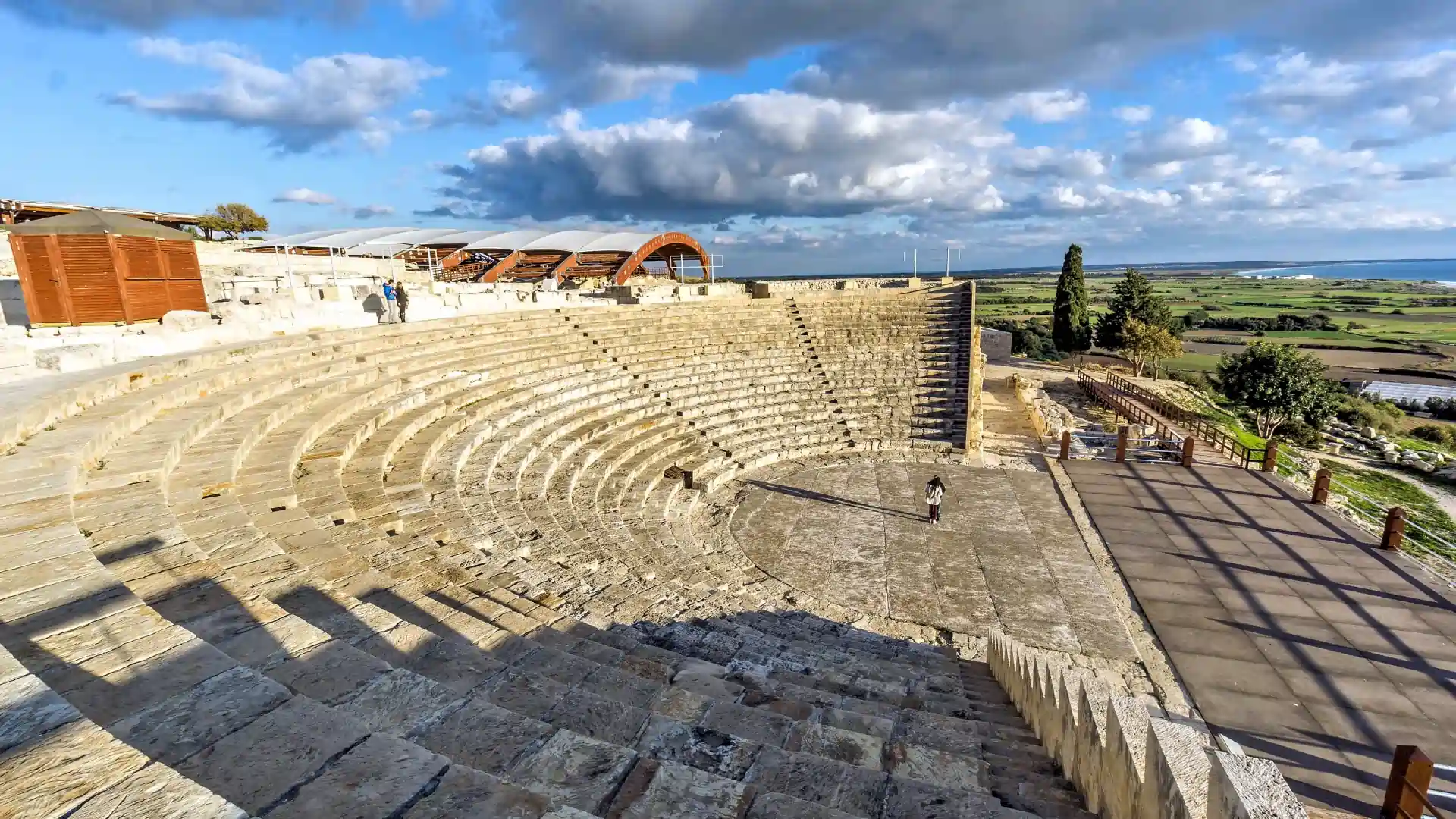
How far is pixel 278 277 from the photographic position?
2089cm

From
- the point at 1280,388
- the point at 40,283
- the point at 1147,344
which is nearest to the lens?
the point at 40,283

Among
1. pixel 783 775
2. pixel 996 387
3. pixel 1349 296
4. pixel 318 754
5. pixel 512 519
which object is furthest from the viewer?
pixel 1349 296

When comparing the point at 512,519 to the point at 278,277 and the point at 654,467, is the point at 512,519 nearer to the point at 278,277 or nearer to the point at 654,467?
the point at 654,467

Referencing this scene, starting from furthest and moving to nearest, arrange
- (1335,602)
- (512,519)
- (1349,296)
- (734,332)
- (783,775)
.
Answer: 1. (1349,296)
2. (734,332)
3. (1335,602)
4. (512,519)
5. (783,775)

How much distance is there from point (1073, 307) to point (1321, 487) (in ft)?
104

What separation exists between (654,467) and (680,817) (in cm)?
1191

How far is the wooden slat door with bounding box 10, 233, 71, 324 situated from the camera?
1177 cm

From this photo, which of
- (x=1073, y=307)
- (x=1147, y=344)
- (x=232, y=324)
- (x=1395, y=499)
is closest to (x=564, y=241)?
(x=232, y=324)

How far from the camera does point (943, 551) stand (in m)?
11.9

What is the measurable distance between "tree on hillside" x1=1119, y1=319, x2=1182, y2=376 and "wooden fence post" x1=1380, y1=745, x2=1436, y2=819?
32.7 m

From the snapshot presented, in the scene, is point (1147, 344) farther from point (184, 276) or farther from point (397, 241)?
point (397, 241)

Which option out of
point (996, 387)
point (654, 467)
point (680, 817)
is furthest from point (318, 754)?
point (996, 387)

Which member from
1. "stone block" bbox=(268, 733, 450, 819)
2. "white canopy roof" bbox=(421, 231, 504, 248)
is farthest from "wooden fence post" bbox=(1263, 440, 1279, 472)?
"white canopy roof" bbox=(421, 231, 504, 248)

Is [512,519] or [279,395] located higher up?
[279,395]
